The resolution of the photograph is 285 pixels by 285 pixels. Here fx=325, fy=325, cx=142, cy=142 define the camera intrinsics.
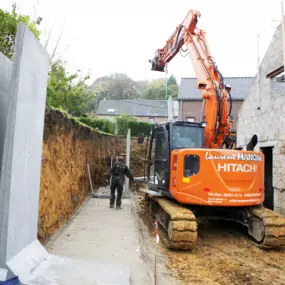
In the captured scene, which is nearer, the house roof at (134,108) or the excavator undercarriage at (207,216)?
the excavator undercarriage at (207,216)

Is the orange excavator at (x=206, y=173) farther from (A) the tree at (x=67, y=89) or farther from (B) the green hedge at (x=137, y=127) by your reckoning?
(B) the green hedge at (x=137, y=127)

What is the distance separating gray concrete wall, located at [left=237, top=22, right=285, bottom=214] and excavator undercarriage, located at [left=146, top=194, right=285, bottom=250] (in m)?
2.56

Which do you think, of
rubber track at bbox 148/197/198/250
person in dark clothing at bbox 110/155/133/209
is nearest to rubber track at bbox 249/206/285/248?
rubber track at bbox 148/197/198/250

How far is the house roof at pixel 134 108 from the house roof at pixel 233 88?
13.3m

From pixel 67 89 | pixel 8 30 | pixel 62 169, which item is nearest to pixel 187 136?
pixel 62 169

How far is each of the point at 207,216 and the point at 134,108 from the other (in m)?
40.6

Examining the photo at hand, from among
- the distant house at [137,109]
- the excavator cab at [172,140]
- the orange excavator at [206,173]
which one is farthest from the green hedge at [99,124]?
the distant house at [137,109]

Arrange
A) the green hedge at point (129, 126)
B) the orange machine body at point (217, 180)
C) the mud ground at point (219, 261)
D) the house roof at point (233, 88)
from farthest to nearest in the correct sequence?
the house roof at point (233, 88) < the green hedge at point (129, 126) < the orange machine body at point (217, 180) < the mud ground at point (219, 261)

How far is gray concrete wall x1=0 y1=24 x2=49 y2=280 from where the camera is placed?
2664 millimetres

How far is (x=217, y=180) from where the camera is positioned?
6.89m

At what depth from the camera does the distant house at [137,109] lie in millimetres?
45969

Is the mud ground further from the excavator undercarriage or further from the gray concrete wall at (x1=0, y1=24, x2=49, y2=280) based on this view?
the gray concrete wall at (x1=0, y1=24, x2=49, y2=280)

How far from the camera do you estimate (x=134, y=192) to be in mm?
15039

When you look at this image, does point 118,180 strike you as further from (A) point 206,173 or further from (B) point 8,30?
(B) point 8,30
